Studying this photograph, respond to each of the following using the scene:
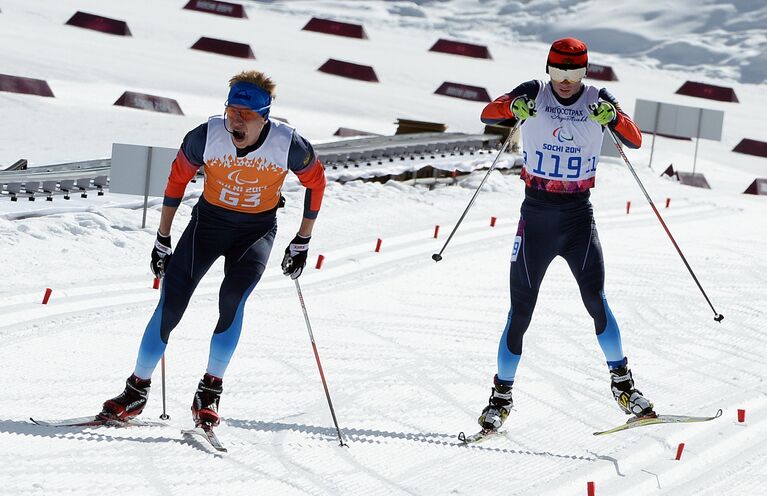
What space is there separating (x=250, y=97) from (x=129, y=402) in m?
1.66

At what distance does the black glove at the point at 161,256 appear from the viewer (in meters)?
6.06

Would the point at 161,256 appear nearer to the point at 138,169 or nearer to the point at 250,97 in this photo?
the point at 250,97

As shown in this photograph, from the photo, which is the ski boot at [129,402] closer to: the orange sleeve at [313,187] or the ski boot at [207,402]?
the ski boot at [207,402]

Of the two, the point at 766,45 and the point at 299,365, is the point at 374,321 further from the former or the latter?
the point at 766,45

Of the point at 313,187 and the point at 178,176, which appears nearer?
the point at 178,176

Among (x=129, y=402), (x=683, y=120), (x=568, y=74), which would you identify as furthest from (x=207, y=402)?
(x=683, y=120)

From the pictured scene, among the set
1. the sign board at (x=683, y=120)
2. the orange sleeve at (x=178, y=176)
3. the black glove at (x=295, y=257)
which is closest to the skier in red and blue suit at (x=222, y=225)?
the orange sleeve at (x=178, y=176)

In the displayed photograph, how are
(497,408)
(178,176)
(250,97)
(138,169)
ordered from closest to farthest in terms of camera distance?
(250,97)
(178,176)
(497,408)
(138,169)

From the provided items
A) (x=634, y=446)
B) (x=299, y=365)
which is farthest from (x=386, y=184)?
(x=634, y=446)

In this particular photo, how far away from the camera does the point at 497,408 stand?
22.0ft

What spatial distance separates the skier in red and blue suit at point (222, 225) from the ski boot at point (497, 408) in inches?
59.4

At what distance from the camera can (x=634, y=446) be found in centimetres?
661

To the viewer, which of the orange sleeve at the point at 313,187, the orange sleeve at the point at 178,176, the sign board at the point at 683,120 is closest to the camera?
the orange sleeve at the point at 178,176

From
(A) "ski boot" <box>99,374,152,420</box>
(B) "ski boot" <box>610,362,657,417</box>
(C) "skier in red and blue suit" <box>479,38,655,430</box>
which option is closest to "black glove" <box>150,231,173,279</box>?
(A) "ski boot" <box>99,374,152,420</box>
